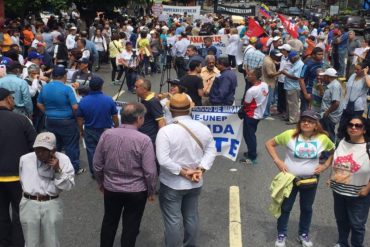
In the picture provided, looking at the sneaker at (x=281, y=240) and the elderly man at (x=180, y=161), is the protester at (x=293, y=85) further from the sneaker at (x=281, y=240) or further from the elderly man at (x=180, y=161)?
the elderly man at (x=180, y=161)

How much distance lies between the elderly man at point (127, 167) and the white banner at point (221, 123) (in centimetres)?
292

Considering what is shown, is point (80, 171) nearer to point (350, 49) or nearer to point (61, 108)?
point (61, 108)

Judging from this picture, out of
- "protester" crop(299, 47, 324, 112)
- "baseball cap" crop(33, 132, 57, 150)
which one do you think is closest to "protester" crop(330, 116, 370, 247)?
"baseball cap" crop(33, 132, 57, 150)

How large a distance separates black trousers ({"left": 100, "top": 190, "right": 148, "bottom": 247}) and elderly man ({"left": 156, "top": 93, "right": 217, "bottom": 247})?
0.27m

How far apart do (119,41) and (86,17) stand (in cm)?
933

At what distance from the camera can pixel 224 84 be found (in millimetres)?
8625

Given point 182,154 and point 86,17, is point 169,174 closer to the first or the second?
point 182,154

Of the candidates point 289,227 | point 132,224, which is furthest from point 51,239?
point 289,227

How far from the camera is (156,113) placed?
21.2 feet

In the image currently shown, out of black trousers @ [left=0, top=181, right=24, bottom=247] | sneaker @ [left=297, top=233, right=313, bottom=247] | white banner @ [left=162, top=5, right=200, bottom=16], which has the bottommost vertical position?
sneaker @ [left=297, top=233, right=313, bottom=247]

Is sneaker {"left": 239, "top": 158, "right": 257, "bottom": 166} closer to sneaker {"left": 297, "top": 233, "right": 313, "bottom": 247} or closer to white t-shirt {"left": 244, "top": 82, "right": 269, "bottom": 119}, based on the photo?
Result: white t-shirt {"left": 244, "top": 82, "right": 269, "bottom": 119}

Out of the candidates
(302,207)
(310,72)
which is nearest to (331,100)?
(310,72)

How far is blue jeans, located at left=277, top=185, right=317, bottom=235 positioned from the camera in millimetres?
5254

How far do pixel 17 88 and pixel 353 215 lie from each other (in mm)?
5010
